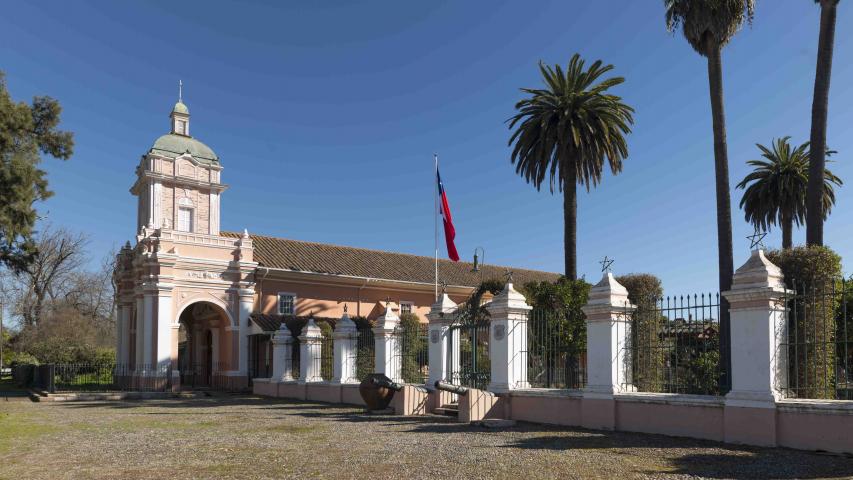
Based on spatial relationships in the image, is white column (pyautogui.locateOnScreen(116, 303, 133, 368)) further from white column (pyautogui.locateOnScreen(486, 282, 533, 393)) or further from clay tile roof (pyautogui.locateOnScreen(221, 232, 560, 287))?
white column (pyautogui.locateOnScreen(486, 282, 533, 393))

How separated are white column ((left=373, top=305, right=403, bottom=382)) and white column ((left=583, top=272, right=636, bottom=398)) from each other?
7.66 metres

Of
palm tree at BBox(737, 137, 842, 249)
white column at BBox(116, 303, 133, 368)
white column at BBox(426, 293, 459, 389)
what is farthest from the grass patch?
palm tree at BBox(737, 137, 842, 249)

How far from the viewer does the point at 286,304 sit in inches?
1305

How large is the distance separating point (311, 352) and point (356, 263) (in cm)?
1381

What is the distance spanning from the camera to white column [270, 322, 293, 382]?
24906mm

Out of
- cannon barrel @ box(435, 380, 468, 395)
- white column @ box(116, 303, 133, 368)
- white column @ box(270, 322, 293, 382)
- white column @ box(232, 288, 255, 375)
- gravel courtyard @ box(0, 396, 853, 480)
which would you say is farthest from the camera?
white column @ box(116, 303, 133, 368)

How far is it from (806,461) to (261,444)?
7971 millimetres

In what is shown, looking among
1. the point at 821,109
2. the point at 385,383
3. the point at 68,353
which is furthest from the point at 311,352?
the point at 68,353

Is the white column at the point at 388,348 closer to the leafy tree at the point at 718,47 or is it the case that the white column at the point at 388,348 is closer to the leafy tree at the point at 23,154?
the leafy tree at the point at 718,47

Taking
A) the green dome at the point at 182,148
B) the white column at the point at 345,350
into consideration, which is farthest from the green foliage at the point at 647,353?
the green dome at the point at 182,148

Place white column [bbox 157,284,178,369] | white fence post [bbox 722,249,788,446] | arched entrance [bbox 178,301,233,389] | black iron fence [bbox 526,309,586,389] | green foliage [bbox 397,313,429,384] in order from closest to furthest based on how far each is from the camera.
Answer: white fence post [bbox 722,249,788,446] → black iron fence [bbox 526,309,586,389] → green foliage [bbox 397,313,429,384] → white column [bbox 157,284,178,369] → arched entrance [bbox 178,301,233,389]

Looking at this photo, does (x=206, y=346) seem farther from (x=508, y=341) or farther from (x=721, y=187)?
(x=721, y=187)

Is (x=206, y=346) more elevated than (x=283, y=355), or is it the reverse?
(x=283, y=355)

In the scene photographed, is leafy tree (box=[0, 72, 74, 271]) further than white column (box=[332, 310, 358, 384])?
Yes
